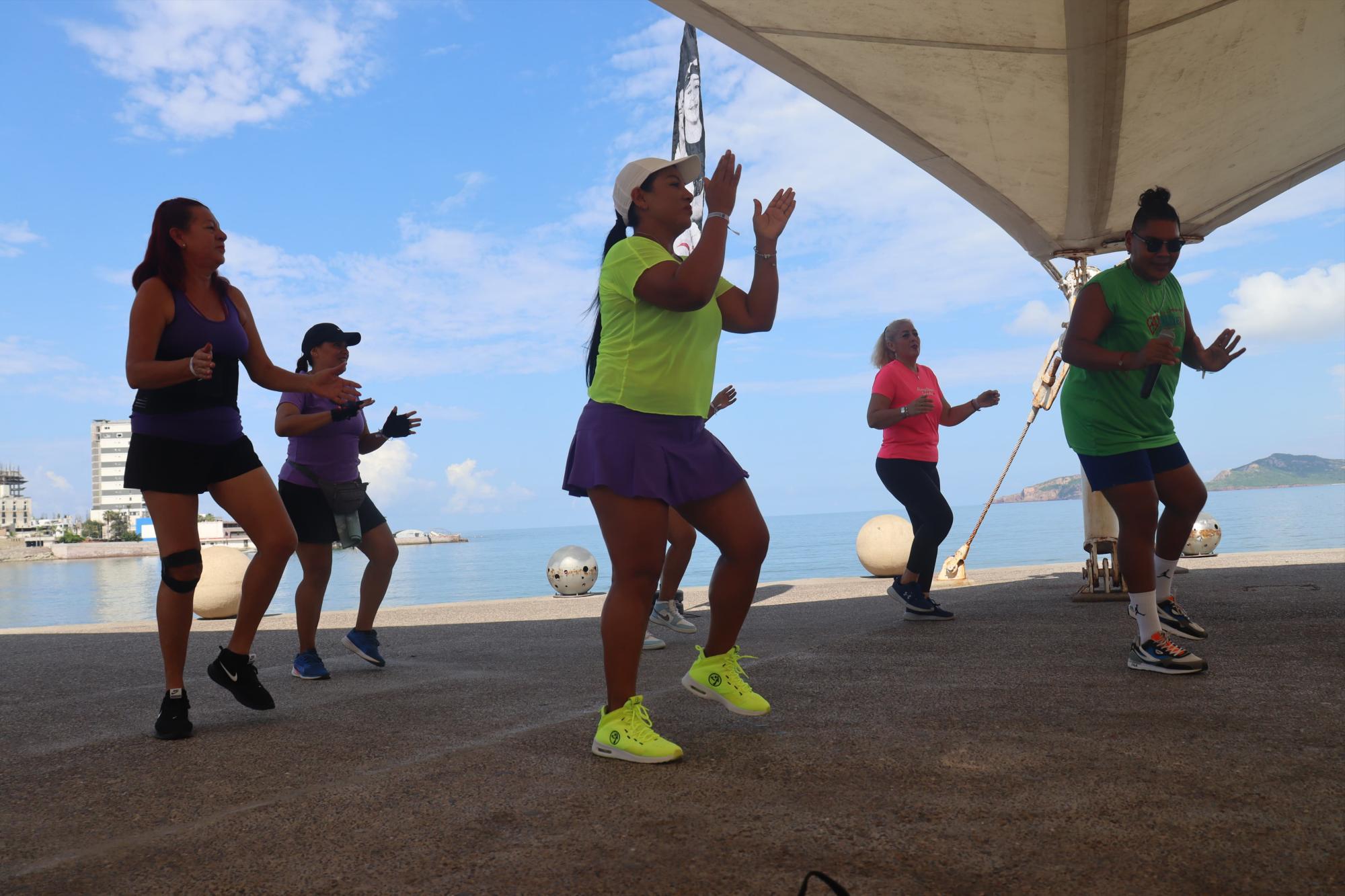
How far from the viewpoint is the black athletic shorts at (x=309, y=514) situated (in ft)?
16.7

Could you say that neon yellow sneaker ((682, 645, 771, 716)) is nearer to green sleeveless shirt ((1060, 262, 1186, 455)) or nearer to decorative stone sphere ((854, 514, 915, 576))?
green sleeveless shirt ((1060, 262, 1186, 455))

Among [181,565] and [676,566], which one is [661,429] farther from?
[676,566]

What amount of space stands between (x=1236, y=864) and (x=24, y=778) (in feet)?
10.6

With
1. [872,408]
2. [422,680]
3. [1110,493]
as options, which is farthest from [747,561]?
[872,408]

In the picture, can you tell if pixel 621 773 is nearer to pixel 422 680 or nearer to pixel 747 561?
pixel 747 561

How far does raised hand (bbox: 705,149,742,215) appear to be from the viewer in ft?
10.0

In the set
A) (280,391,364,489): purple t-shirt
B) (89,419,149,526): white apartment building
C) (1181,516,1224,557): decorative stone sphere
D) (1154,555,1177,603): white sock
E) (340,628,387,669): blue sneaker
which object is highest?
(89,419,149,526): white apartment building

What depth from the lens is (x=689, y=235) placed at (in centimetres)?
766

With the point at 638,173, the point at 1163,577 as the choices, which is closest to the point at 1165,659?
the point at 1163,577

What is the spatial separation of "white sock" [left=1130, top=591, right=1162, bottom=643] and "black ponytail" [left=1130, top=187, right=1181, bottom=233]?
1.58 m

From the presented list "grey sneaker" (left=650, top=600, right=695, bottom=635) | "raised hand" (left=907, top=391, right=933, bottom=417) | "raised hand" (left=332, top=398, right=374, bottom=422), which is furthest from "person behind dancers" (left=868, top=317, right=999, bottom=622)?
"raised hand" (left=332, top=398, right=374, bottom=422)

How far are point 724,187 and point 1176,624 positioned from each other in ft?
10.4

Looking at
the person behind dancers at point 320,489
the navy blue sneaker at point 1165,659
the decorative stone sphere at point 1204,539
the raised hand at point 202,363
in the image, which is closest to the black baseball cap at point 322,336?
the person behind dancers at point 320,489

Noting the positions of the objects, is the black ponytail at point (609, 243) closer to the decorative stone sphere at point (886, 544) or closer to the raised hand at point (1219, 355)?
the raised hand at point (1219, 355)
